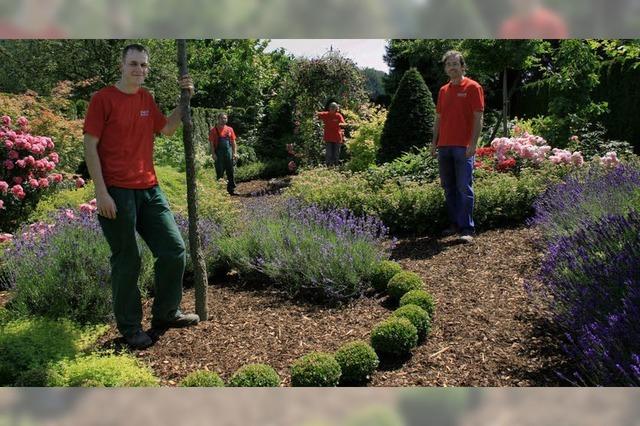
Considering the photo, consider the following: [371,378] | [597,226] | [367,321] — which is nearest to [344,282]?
[367,321]

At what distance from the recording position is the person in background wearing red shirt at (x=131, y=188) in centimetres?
346

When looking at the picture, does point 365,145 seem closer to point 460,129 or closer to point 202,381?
point 460,129

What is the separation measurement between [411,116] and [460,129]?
16.1 feet

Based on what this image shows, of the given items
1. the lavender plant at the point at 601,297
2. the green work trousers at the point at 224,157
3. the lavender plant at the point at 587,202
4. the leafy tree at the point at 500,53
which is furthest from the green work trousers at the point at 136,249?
the green work trousers at the point at 224,157

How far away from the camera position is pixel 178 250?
3.80 m

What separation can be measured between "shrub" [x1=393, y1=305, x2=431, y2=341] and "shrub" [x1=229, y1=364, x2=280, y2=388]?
98 centimetres

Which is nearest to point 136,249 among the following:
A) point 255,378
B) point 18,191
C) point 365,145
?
point 255,378

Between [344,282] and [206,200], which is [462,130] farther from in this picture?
[206,200]

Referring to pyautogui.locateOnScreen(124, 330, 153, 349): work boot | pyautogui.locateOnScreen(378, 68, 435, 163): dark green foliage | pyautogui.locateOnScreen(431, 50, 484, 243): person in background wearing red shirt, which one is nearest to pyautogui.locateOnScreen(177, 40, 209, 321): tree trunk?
pyautogui.locateOnScreen(124, 330, 153, 349): work boot

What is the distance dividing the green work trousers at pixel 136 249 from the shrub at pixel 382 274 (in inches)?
60.5

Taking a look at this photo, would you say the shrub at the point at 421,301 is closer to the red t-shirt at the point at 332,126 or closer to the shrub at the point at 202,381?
the shrub at the point at 202,381

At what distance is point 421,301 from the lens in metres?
4.04

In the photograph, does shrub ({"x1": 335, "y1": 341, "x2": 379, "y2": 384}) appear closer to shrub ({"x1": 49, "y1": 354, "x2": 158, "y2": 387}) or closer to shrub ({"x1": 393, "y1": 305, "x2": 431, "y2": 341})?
shrub ({"x1": 393, "y1": 305, "x2": 431, "y2": 341})

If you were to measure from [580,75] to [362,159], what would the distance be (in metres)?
4.64
